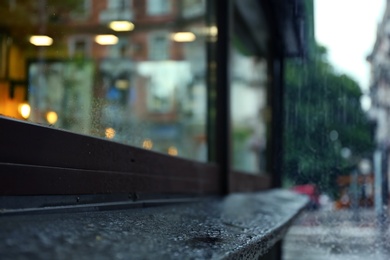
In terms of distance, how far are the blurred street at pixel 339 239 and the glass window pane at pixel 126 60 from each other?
103 centimetres

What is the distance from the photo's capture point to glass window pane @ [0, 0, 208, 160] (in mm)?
4211

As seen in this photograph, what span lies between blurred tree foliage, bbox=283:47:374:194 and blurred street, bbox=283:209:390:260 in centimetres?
57

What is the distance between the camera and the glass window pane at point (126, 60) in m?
4.21

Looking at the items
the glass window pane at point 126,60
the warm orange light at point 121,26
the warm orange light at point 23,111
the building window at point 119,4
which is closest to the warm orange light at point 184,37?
the glass window pane at point 126,60

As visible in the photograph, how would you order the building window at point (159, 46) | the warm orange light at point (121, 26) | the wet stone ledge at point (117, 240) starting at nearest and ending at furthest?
the wet stone ledge at point (117, 240), the building window at point (159, 46), the warm orange light at point (121, 26)

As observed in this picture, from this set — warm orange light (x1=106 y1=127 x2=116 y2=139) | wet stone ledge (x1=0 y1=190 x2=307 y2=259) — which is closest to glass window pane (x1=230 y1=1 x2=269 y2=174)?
warm orange light (x1=106 y1=127 x2=116 y2=139)

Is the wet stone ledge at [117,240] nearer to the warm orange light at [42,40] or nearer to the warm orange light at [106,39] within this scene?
the warm orange light at [42,40]

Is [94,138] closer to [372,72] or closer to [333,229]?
[333,229]

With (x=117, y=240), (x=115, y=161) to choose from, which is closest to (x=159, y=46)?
(x=115, y=161)

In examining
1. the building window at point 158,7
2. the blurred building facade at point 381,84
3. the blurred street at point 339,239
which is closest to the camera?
the blurred street at point 339,239

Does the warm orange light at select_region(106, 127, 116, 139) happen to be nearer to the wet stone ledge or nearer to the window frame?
the window frame

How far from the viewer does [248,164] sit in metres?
7.93

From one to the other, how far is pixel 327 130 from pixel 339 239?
5.72 ft

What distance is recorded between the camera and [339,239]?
266cm
